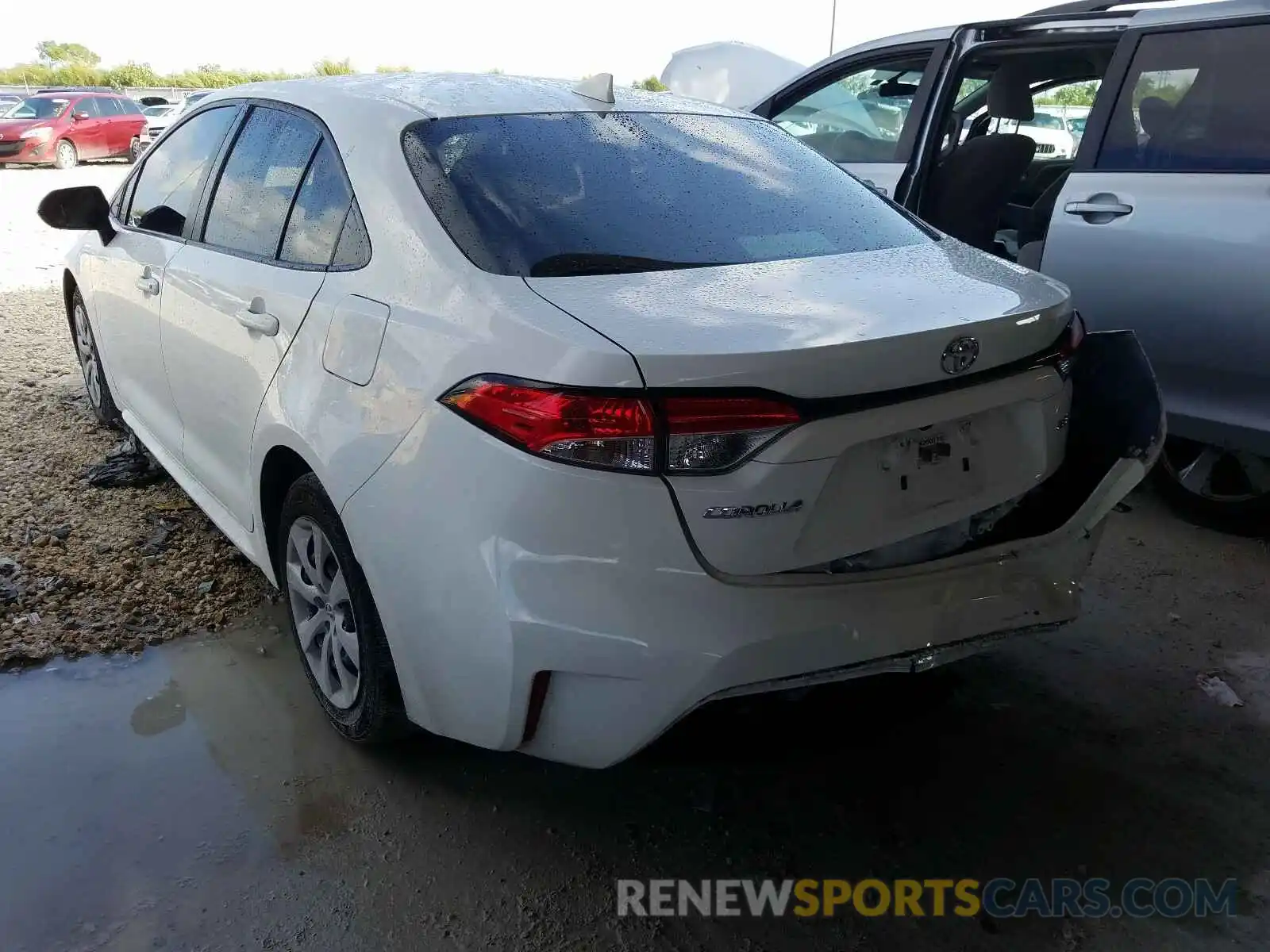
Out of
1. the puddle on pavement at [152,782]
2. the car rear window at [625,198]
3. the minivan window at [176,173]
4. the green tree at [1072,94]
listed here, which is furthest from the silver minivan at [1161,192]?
the puddle on pavement at [152,782]

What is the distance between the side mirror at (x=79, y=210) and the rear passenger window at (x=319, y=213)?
1.59 meters

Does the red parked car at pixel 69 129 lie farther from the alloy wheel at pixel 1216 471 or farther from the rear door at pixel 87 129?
the alloy wheel at pixel 1216 471

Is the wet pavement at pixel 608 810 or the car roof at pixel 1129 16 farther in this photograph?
the car roof at pixel 1129 16

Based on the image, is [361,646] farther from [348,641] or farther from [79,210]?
[79,210]

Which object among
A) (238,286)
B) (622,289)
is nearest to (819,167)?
(622,289)

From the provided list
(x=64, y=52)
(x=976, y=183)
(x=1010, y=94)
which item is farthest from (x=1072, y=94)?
(x=64, y=52)

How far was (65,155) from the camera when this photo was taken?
1872 centimetres

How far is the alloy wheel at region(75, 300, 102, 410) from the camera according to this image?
4613 millimetres

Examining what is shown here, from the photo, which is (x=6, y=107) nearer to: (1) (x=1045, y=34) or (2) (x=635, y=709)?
(1) (x=1045, y=34)

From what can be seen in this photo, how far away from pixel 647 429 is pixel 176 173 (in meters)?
2.53

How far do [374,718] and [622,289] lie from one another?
3.73 feet

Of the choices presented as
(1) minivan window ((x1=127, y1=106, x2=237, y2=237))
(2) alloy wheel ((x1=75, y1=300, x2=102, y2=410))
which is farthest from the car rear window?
(2) alloy wheel ((x1=75, y1=300, x2=102, y2=410))

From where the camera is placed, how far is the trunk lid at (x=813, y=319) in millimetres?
1814

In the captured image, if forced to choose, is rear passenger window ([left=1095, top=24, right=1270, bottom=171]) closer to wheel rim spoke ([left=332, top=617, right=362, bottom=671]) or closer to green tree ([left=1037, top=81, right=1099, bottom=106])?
green tree ([left=1037, top=81, right=1099, bottom=106])
